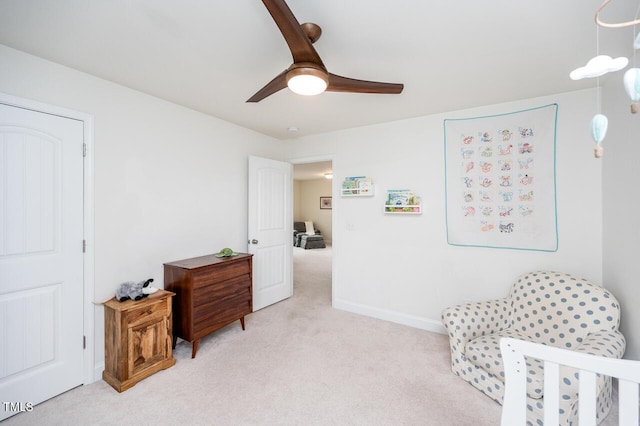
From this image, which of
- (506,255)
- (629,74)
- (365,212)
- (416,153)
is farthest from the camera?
(365,212)

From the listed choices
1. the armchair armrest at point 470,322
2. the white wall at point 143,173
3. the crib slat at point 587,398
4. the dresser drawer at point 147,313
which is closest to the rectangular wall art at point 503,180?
the armchair armrest at point 470,322

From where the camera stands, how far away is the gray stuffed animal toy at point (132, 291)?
2133 mm

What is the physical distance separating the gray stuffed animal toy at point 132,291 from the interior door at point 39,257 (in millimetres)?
272

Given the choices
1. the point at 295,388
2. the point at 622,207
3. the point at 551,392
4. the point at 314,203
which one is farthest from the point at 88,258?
the point at 314,203

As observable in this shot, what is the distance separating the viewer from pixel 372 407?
1.84 meters

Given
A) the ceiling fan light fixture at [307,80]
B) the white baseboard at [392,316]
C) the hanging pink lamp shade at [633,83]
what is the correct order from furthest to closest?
the white baseboard at [392,316]
the ceiling fan light fixture at [307,80]
the hanging pink lamp shade at [633,83]

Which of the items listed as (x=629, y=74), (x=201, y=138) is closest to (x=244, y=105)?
(x=201, y=138)

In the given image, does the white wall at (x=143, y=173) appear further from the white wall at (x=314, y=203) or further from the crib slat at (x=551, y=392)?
the white wall at (x=314, y=203)

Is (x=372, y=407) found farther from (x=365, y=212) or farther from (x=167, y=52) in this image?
(x=167, y=52)

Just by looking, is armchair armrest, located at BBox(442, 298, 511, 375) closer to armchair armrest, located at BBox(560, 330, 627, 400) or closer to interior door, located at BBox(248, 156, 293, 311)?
armchair armrest, located at BBox(560, 330, 627, 400)

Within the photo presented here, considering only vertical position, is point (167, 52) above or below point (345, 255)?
above

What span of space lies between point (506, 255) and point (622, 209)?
35.1 inches

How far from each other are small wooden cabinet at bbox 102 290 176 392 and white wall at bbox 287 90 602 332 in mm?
2059

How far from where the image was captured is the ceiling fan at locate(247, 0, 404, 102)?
1.09m
